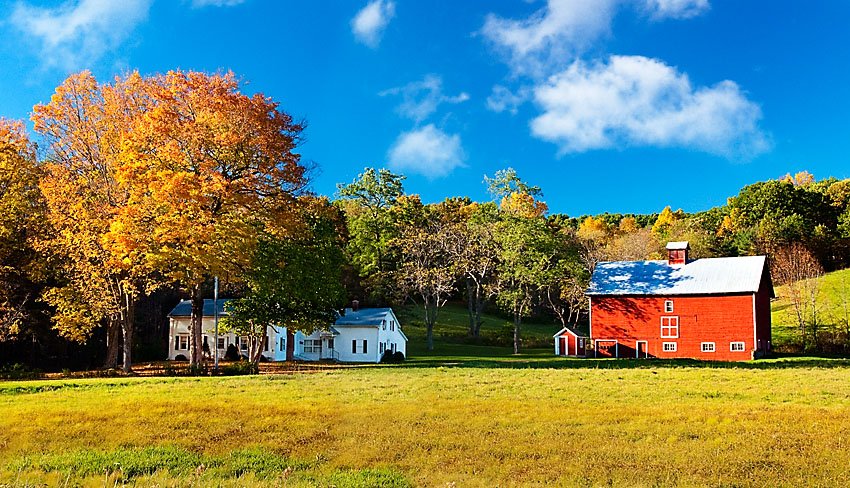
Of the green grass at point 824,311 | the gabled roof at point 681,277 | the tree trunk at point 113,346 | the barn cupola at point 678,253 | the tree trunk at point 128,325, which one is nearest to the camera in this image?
the tree trunk at point 128,325

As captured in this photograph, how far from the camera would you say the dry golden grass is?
37.2 feet

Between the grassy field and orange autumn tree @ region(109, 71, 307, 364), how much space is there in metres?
7.92

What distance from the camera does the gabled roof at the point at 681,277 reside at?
177 ft

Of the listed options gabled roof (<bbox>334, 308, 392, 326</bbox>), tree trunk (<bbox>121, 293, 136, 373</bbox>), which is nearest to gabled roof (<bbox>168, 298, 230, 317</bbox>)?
gabled roof (<bbox>334, 308, 392, 326</bbox>)

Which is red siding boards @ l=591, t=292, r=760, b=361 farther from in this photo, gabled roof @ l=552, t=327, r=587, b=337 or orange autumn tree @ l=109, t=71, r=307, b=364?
orange autumn tree @ l=109, t=71, r=307, b=364

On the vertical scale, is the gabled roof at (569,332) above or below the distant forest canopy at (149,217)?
below

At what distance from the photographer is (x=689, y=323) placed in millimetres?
54500

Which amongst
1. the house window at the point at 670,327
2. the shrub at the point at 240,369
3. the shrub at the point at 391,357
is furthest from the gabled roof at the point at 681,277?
the shrub at the point at 240,369

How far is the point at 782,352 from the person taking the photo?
5562 centimetres

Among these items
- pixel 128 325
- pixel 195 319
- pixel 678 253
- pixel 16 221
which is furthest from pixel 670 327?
pixel 16 221

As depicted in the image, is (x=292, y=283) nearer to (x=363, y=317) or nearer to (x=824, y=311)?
(x=363, y=317)

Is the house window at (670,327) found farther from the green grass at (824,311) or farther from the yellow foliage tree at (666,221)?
the yellow foliage tree at (666,221)

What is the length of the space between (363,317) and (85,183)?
82.4 feet

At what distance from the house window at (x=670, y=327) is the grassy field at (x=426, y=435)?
2979 cm
